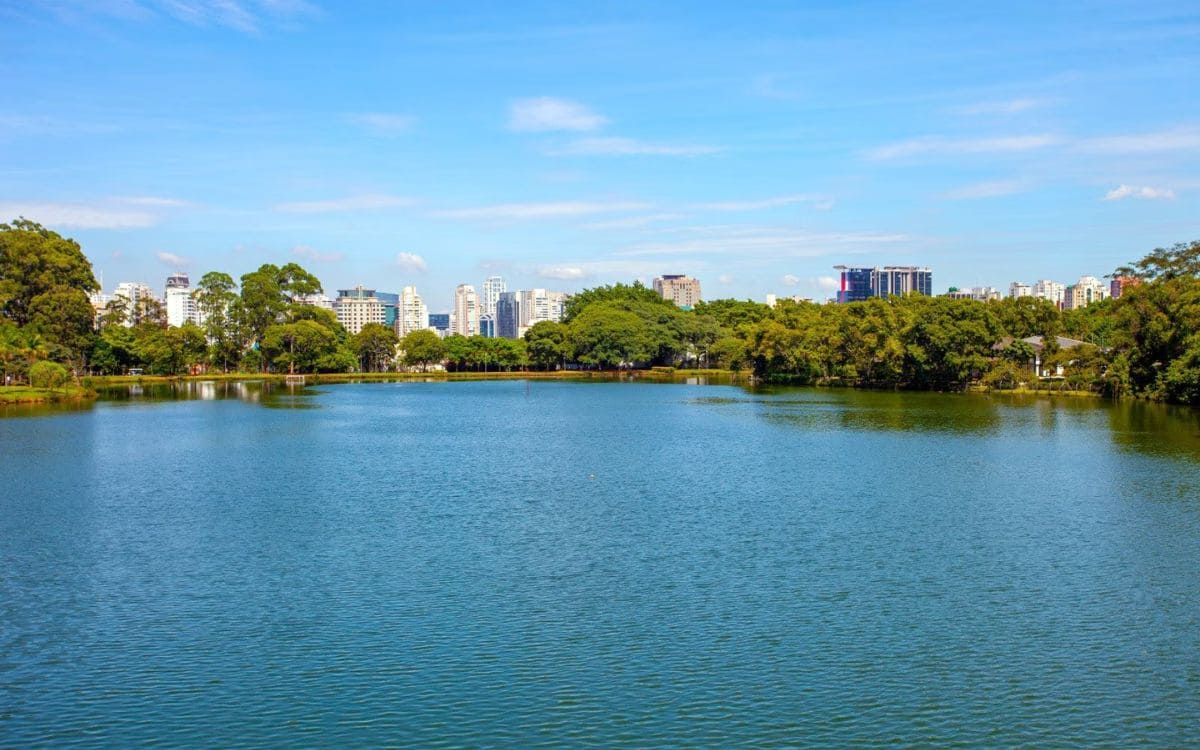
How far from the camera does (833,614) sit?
462 inches

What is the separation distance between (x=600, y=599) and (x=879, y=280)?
624 ft

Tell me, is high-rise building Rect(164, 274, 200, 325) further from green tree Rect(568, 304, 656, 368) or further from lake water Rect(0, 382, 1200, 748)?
lake water Rect(0, 382, 1200, 748)

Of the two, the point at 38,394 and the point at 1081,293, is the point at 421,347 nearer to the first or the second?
the point at 38,394

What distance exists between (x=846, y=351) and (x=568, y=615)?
5504 cm

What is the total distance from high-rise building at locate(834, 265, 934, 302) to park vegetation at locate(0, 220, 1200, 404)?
317 feet

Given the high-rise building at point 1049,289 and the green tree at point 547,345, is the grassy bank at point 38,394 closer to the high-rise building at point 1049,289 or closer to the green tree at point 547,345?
the green tree at point 547,345

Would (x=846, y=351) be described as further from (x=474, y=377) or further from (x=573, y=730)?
(x=573, y=730)

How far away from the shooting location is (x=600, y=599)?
485 inches

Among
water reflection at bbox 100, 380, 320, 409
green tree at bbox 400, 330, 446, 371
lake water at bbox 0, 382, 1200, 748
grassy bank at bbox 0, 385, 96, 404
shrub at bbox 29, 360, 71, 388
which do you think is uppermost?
green tree at bbox 400, 330, 446, 371

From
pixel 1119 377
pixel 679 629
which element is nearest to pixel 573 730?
pixel 679 629

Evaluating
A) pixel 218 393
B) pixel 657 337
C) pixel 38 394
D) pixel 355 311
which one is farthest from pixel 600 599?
pixel 355 311

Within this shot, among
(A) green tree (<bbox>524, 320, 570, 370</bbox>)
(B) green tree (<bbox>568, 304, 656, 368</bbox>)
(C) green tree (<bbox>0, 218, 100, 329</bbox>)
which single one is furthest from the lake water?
(A) green tree (<bbox>524, 320, 570, 370</bbox>)

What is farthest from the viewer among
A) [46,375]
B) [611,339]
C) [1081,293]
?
[1081,293]

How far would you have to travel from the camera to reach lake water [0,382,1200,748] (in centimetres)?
884
